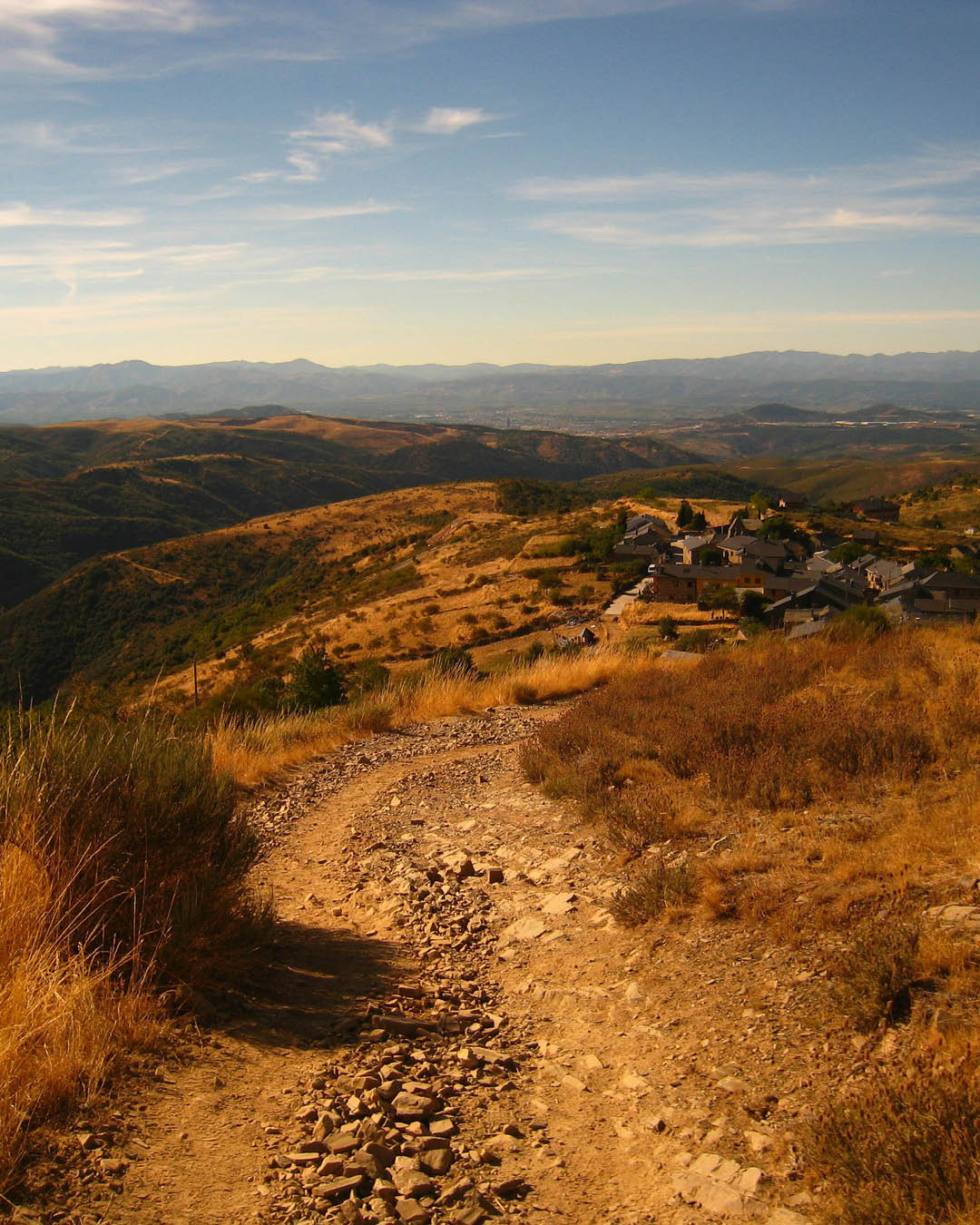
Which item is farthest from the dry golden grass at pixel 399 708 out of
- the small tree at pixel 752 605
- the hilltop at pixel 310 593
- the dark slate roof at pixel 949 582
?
the dark slate roof at pixel 949 582

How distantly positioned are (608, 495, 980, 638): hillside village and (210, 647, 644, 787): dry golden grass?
15.7 m

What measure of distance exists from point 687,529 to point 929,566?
58.9ft

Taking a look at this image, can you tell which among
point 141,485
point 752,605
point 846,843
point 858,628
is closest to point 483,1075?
point 846,843

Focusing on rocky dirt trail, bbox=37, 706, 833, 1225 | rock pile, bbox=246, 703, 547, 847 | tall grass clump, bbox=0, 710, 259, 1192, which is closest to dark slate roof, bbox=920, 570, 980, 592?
rock pile, bbox=246, 703, 547, 847

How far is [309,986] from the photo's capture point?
4395 mm

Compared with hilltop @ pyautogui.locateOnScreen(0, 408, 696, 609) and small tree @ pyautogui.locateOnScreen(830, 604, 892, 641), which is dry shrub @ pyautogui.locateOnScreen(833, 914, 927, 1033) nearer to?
small tree @ pyautogui.locateOnScreen(830, 604, 892, 641)

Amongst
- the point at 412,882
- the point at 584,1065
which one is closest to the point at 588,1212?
the point at 584,1065

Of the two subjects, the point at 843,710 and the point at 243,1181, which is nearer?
the point at 243,1181

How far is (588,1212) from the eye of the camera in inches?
107

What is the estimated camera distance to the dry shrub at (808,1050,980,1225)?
2.34m

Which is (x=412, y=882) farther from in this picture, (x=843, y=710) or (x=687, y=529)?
(x=687, y=529)

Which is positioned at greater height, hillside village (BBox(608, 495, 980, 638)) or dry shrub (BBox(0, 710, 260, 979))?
dry shrub (BBox(0, 710, 260, 979))

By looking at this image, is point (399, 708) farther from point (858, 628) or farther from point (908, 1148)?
point (908, 1148)

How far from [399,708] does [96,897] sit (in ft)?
25.2
